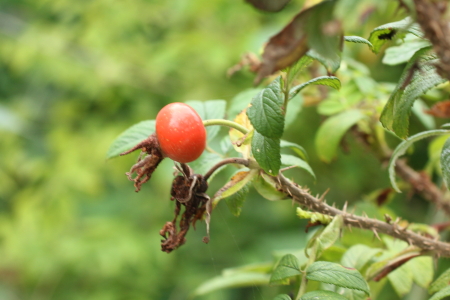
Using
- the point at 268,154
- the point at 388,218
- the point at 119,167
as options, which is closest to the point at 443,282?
the point at 388,218

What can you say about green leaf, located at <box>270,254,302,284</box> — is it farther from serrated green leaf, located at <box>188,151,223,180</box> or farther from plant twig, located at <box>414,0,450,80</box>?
plant twig, located at <box>414,0,450,80</box>

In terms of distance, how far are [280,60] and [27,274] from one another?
Answer: 2620 millimetres

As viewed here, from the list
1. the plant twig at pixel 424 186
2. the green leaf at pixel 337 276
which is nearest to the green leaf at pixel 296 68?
the green leaf at pixel 337 276

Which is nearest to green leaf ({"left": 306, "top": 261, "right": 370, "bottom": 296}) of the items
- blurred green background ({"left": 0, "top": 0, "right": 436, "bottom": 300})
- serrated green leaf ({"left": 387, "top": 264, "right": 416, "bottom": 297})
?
serrated green leaf ({"left": 387, "top": 264, "right": 416, "bottom": 297})

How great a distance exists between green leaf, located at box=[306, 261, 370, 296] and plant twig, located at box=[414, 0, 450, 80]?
31 cm

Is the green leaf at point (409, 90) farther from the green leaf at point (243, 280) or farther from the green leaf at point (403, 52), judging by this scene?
the green leaf at point (243, 280)

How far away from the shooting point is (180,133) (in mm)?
573

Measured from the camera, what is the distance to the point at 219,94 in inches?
90.8

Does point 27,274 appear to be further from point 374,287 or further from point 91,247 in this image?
point 374,287

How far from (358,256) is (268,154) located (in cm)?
30

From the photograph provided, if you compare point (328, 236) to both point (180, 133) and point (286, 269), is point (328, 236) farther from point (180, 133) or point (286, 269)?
point (180, 133)

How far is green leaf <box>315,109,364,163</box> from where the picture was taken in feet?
3.07

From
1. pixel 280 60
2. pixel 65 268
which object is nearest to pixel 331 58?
pixel 280 60

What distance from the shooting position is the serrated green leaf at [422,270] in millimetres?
790
